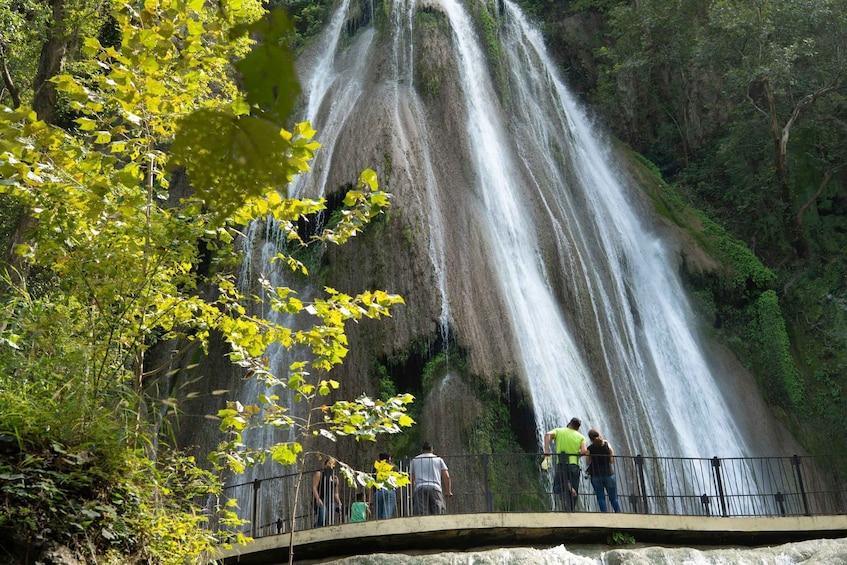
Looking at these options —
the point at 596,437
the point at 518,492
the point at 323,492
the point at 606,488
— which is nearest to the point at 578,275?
the point at 518,492

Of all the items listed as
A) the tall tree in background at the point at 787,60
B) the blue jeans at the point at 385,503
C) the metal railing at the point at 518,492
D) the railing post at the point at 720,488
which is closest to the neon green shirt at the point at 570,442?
the metal railing at the point at 518,492

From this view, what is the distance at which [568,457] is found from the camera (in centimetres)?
1170

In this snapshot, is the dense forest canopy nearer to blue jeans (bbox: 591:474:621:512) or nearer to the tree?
the tree

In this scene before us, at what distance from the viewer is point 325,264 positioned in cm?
1805

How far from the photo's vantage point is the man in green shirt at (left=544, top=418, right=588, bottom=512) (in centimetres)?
1162

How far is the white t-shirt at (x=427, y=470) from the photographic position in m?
11.2

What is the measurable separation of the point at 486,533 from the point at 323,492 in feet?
8.36

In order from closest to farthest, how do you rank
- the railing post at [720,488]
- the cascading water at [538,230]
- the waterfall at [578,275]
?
1. the railing post at [720,488]
2. the waterfall at [578,275]
3. the cascading water at [538,230]

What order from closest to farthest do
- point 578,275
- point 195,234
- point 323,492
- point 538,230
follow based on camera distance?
1. point 195,234
2. point 323,492
3. point 578,275
4. point 538,230

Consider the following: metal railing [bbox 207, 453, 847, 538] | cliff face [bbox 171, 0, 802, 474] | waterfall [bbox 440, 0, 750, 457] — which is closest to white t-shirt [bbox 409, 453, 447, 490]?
metal railing [bbox 207, 453, 847, 538]

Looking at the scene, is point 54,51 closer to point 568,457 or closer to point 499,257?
point 499,257

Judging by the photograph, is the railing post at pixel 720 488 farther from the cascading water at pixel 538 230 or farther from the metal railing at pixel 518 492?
the cascading water at pixel 538 230

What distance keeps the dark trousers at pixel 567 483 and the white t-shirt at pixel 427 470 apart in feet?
5.75

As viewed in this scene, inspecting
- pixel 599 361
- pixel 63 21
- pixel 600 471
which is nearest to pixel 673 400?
pixel 599 361
